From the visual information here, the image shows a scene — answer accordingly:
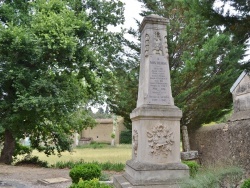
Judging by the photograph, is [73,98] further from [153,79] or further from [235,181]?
[235,181]

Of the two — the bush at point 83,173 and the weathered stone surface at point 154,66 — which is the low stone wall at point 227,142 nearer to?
the weathered stone surface at point 154,66

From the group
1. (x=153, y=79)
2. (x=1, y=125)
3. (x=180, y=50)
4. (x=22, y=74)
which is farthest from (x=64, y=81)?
(x=153, y=79)

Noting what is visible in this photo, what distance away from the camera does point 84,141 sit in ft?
108

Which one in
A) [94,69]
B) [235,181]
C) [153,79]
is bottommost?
[235,181]

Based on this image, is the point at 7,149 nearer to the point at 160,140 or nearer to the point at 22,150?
the point at 22,150

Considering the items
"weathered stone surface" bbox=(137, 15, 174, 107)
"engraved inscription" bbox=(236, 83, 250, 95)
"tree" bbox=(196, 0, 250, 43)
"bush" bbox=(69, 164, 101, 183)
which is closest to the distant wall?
"engraved inscription" bbox=(236, 83, 250, 95)

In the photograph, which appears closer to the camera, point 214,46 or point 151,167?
point 151,167

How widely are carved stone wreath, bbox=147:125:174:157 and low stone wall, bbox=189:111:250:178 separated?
7.16 feet

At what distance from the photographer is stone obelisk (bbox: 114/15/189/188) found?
5.38m

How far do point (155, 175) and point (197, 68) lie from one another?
6014 mm

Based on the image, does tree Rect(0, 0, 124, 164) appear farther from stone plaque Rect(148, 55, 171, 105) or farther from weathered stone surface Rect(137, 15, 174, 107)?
stone plaque Rect(148, 55, 171, 105)

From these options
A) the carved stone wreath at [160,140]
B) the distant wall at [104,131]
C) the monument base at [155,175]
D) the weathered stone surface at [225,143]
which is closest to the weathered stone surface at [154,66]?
the carved stone wreath at [160,140]

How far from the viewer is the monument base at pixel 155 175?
5.25 m

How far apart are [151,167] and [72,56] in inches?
265
